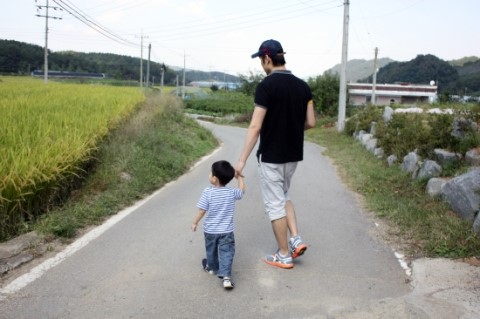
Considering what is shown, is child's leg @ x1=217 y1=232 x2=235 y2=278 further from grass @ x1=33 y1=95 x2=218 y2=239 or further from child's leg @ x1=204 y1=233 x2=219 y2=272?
grass @ x1=33 y1=95 x2=218 y2=239

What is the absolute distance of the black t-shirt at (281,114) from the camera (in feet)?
14.0

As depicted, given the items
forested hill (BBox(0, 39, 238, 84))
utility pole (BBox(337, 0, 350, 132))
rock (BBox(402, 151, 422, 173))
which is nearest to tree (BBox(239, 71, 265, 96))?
forested hill (BBox(0, 39, 238, 84))

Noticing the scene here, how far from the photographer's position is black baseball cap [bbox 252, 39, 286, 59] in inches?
169

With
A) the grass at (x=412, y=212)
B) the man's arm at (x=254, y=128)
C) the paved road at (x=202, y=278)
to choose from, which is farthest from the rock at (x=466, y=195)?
the man's arm at (x=254, y=128)

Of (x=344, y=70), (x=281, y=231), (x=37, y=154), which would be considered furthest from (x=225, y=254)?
(x=344, y=70)

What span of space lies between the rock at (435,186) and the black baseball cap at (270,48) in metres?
3.60

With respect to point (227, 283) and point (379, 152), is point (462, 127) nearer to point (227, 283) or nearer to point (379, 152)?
point (379, 152)

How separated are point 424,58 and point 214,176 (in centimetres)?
9337

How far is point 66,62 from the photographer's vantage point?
233 feet

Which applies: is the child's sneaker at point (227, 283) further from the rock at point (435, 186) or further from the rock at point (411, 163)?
the rock at point (411, 163)

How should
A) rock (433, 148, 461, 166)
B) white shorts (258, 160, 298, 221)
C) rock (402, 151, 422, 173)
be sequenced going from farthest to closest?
rock (402, 151, 422, 173) < rock (433, 148, 461, 166) < white shorts (258, 160, 298, 221)

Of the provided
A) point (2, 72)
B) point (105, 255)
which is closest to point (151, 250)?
point (105, 255)

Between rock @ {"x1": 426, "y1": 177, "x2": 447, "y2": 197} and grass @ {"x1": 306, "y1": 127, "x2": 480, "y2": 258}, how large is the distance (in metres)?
0.10

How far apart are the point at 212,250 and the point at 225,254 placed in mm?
152
